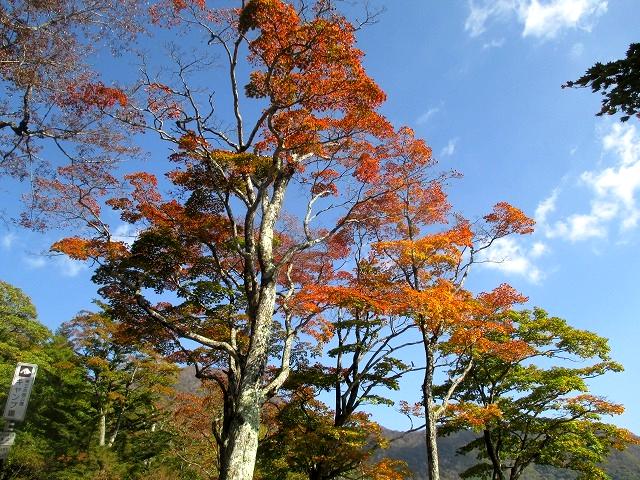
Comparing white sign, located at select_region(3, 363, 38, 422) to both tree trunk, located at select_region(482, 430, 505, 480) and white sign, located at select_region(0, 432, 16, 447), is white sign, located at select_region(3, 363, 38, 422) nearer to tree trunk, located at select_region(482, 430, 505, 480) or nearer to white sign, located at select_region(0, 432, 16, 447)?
white sign, located at select_region(0, 432, 16, 447)

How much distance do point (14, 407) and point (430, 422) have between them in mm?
10286

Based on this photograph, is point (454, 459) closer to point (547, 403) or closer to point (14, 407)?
point (547, 403)

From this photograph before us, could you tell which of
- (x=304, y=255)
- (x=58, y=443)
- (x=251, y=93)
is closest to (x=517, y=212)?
(x=304, y=255)

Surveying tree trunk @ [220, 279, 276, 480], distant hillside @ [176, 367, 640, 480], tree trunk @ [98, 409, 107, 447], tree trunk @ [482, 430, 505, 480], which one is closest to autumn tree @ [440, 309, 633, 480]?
tree trunk @ [482, 430, 505, 480]

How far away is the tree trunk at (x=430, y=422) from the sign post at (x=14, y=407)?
32.3ft

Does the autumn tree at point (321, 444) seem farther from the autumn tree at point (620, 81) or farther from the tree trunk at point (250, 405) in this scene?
the autumn tree at point (620, 81)

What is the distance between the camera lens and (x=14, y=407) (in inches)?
349

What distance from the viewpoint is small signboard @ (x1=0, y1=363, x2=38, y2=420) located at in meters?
8.81

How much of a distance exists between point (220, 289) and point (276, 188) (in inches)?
130

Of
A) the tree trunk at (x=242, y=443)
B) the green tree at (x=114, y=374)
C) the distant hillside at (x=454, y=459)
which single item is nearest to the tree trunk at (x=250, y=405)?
the tree trunk at (x=242, y=443)

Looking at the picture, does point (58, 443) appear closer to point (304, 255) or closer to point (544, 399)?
point (304, 255)

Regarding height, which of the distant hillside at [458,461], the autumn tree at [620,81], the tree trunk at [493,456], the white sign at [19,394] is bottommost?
the distant hillside at [458,461]

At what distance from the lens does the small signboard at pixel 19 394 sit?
28.9 feet

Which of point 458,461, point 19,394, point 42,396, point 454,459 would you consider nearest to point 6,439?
point 19,394
